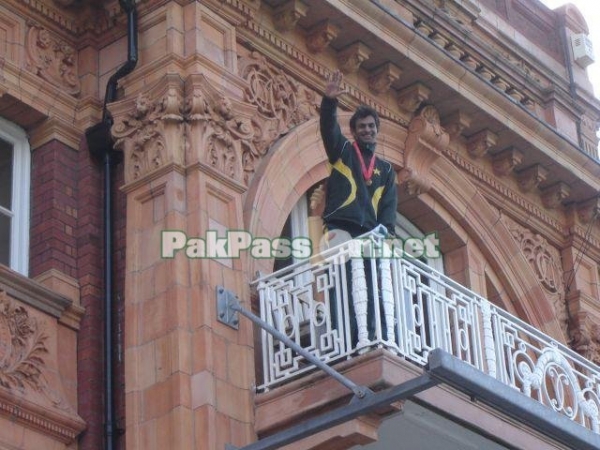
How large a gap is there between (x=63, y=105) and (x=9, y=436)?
3.28 m

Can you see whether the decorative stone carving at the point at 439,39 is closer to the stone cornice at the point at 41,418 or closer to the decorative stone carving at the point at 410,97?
the decorative stone carving at the point at 410,97

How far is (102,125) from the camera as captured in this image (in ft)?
48.0

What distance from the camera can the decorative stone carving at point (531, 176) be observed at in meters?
18.4

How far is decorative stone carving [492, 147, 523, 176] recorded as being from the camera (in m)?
18.1

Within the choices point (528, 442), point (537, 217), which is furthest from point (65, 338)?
point (537, 217)

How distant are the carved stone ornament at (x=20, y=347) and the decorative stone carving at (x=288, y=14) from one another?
13.0ft

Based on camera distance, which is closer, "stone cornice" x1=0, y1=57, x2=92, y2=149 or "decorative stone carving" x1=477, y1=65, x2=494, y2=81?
"stone cornice" x1=0, y1=57, x2=92, y2=149

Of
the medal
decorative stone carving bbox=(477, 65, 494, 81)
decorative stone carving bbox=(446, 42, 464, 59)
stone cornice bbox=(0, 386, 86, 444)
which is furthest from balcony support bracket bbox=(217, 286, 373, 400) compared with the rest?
decorative stone carving bbox=(477, 65, 494, 81)

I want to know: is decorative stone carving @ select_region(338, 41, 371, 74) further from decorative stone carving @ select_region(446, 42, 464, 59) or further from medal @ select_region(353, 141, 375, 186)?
medal @ select_region(353, 141, 375, 186)

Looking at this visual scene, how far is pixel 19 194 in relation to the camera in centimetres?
1458

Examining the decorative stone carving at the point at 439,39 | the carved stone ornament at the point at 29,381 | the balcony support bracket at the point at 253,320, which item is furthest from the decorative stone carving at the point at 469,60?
the carved stone ornament at the point at 29,381

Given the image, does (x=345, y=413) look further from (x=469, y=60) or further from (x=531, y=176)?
(x=469, y=60)

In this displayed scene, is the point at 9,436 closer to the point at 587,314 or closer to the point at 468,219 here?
the point at 468,219

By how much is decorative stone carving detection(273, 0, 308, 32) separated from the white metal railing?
261 cm
